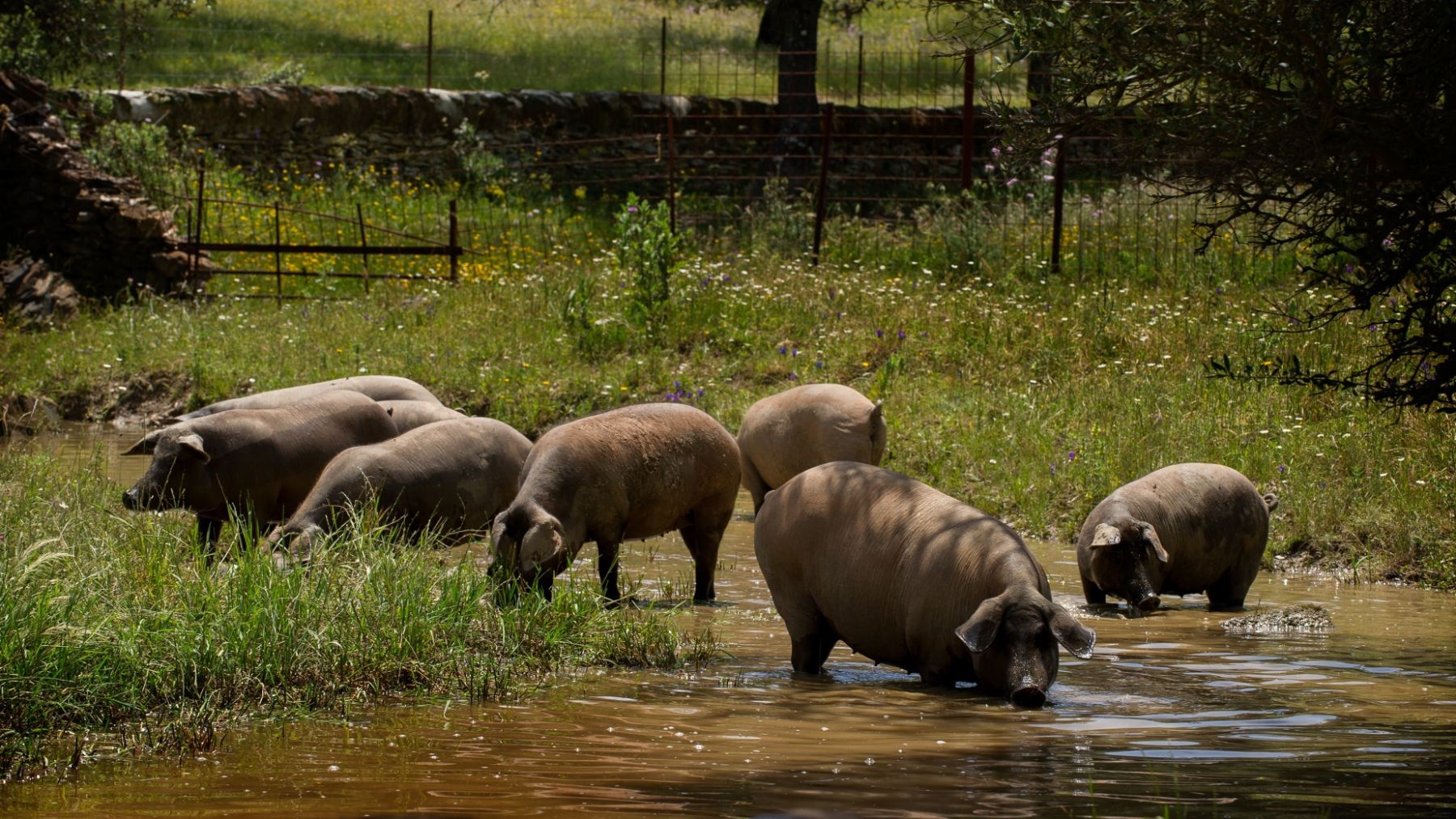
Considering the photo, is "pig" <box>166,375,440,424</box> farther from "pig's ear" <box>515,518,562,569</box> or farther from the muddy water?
the muddy water

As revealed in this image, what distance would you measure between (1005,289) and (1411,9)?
418 inches

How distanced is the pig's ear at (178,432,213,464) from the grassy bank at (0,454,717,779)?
36.7 inches

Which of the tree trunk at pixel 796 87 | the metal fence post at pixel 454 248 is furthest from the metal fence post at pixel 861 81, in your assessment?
the metal fence post at pixel 454 248

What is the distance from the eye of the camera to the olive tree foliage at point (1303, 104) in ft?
18.1

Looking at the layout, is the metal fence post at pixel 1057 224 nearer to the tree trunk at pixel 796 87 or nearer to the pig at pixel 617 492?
the tree trunk at pixel 796 87

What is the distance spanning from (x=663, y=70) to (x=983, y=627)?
20.5 meters

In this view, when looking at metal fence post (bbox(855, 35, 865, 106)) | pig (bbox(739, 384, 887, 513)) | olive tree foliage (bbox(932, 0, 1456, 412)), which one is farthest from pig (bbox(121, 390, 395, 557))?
metal fence post (bbox(855, 35, 865, 106))

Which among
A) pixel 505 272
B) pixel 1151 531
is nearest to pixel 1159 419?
pixel 1151 531

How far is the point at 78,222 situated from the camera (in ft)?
59.3

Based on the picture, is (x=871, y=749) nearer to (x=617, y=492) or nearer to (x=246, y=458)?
(x=617, y=492)

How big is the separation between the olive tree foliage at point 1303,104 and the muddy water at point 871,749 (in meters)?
1.35

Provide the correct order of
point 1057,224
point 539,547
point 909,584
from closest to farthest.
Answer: point 909,584 < point 539,547 < point 1057,224

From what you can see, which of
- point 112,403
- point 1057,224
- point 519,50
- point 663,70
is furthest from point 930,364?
point 519,50

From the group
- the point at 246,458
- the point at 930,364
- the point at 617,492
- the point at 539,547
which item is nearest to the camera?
the point at 539,547
